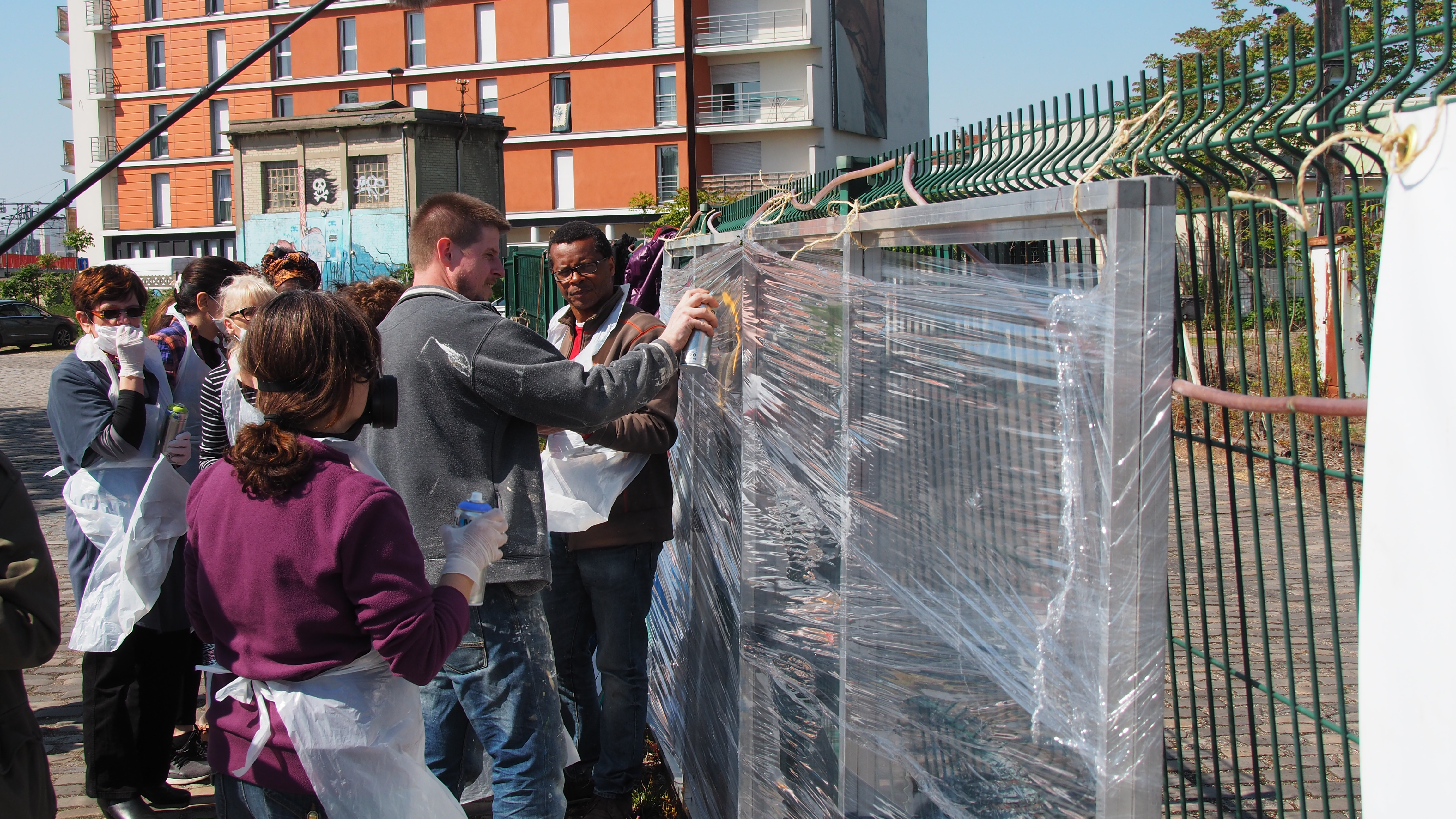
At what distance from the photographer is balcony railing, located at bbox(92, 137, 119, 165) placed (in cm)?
5516

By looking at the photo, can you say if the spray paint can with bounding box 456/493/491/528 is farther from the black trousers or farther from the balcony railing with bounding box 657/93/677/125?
the balcony railing with bounding box 657/93/677/125

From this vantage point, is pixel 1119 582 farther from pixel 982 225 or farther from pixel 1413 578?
pixel 982 225

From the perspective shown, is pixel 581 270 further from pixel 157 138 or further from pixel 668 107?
pixel 157 138

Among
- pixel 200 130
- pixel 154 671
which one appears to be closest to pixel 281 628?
pixel 154 671

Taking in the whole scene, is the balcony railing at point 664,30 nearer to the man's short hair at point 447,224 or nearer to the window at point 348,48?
the window at point 348,48

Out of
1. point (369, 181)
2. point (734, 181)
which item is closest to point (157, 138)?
point (369, 181)

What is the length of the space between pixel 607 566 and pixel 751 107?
148 ft

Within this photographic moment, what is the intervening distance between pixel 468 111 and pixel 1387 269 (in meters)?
50.5

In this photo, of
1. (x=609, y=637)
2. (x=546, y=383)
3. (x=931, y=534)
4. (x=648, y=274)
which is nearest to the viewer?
(x=931, y=534)

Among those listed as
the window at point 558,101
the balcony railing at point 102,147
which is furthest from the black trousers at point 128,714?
the balcony railing at point 102,147

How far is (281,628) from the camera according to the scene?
6.48 ft

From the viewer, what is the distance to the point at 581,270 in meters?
3.56

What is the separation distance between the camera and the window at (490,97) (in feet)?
158

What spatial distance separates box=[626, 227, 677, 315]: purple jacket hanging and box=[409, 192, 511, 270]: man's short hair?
1912mm
